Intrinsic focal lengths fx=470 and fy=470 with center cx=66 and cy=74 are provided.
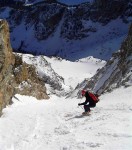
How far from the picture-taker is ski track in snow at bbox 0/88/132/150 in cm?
1600

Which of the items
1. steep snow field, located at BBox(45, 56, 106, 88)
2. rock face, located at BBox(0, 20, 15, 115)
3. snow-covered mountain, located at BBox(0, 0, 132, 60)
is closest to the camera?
rock face, located at BBox(0, 20, 15, 115)

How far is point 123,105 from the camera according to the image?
23.0 meters

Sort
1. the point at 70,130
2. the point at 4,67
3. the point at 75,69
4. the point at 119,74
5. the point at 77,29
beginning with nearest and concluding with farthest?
1. the point at 70,130
2. the point at 4,67
3. the point at 119,74
4. the point at 75,69
5. the point at 77,29

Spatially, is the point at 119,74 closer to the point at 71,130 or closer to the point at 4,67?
the point at 4,67

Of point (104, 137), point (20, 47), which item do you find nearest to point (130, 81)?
point (104, 137)

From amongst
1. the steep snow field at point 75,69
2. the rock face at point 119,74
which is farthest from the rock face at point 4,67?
the steep snow field at point 75,69

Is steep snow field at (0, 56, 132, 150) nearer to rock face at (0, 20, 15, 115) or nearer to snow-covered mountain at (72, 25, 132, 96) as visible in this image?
rock face at (0, 20, 15, 115)

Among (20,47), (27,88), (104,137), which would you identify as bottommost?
(20,47)

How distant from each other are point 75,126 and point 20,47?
168523mm

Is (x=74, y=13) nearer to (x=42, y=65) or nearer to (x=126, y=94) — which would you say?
(x=42, y=65)

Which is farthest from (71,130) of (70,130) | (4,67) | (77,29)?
(77,29)

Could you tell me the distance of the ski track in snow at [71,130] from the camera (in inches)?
630

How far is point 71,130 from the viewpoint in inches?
734

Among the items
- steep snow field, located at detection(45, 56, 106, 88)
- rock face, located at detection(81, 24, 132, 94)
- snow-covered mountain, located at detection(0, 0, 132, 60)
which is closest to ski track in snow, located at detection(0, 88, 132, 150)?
rock face, located at detection(81, 24, 132, 94)
